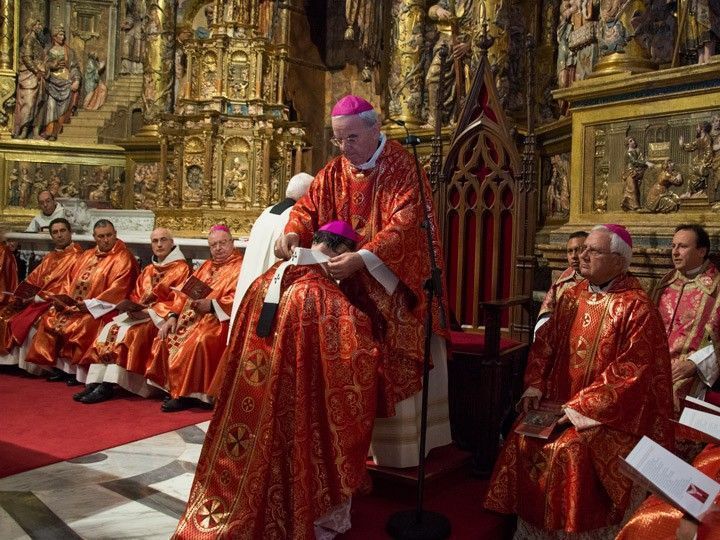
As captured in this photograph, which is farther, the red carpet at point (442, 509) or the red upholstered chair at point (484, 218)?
the red upholstered chair at point (484, 218)

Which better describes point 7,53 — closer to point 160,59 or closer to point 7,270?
point 160,59

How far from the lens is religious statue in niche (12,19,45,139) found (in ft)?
38.9

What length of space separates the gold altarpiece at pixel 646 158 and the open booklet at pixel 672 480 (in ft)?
12.0

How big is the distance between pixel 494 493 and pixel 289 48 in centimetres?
799

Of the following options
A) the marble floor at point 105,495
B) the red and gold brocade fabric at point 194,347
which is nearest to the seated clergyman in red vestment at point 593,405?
the marble floor at point 105,495

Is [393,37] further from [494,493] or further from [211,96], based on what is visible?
[494,493]

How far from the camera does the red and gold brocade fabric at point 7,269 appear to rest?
7969 mm

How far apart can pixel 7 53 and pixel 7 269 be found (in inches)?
215

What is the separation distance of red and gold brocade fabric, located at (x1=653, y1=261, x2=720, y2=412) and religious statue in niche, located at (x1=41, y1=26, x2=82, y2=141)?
10300 mm

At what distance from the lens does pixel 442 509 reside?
141 inches

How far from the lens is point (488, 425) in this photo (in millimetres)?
4133

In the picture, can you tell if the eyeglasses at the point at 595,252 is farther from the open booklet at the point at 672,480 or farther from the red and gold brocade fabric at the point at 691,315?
the open booklet at the point at 672,480

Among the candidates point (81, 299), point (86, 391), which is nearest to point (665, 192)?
point (86, 391)

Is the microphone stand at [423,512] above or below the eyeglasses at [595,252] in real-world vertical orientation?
below
